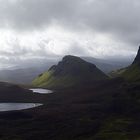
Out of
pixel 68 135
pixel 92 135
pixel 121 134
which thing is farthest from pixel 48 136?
pixel 121 134

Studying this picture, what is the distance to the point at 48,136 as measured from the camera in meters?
193

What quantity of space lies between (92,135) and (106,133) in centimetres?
859

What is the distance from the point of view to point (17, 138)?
192 metres

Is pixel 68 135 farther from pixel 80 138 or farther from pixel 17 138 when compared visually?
pixel 17 138

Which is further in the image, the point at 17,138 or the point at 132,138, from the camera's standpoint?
the point at 17,138

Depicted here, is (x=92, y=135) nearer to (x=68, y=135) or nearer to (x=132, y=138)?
(x=68, y=135)

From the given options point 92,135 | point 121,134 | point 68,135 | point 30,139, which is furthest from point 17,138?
point 121,134

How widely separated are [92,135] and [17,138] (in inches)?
1593

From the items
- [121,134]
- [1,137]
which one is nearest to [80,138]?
[121,134]

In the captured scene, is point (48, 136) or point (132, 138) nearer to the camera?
point (132, 138)

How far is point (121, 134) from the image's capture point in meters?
192

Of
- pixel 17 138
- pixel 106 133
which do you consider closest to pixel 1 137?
pixel 17 138

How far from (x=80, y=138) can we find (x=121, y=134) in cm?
2304

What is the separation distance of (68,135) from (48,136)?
10819mm
